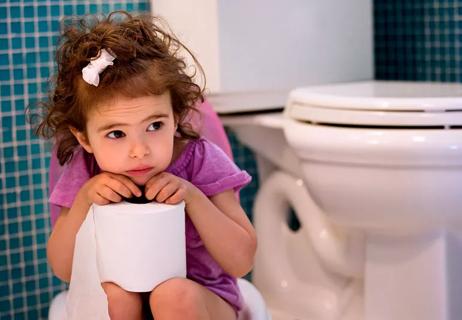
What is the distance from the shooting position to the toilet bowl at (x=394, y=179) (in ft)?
4.88

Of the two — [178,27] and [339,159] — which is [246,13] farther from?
[339,159]

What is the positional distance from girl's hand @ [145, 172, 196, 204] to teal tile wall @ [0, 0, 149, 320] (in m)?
0.58

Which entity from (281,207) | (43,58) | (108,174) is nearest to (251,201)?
(281,207)

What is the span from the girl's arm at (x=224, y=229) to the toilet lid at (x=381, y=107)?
335 millimetres

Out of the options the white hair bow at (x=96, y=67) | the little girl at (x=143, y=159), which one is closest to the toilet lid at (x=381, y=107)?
the little girl at (x=143, y=159)

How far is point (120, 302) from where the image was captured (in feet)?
3.79

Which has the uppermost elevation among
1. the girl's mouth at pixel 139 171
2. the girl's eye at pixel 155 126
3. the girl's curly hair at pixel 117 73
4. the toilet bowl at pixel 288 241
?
the girl's curly hair at pixel 117 73

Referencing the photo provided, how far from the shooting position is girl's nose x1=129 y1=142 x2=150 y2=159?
1.17 m

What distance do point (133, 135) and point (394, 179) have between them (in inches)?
20.4

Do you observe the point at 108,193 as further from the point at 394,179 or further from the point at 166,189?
the point at 394,179

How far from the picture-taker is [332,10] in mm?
1974

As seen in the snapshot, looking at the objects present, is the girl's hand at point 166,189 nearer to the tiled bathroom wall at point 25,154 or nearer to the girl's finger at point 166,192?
the girl's finger at point 166,192

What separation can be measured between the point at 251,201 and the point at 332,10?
466 millimetres

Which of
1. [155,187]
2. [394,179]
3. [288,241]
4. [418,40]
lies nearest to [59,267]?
[155,187]
